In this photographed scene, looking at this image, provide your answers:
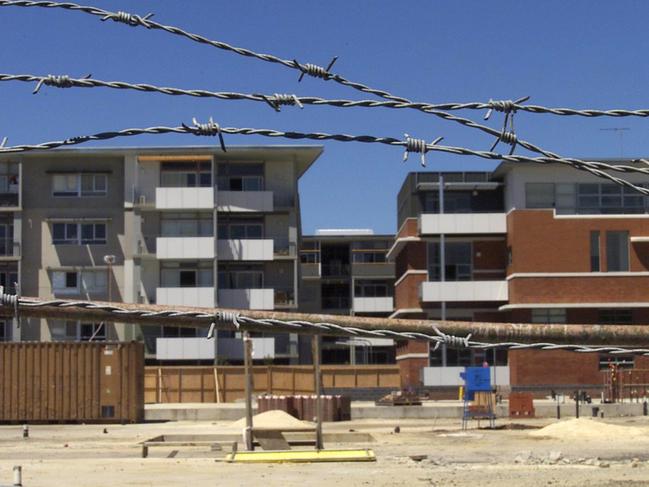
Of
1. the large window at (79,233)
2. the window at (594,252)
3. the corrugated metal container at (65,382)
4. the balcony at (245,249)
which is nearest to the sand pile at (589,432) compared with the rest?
the corrugated metal container at (65,382)

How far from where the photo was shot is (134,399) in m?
41.3

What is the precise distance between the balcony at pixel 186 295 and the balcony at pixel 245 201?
14.9 ft

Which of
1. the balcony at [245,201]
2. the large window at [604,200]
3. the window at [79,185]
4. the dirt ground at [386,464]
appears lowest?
the dirt ground at [386,464]

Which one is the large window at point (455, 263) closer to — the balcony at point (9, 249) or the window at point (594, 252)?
the window at point (594, 252)

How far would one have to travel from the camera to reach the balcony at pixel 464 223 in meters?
60.8

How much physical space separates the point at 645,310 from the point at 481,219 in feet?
30.7

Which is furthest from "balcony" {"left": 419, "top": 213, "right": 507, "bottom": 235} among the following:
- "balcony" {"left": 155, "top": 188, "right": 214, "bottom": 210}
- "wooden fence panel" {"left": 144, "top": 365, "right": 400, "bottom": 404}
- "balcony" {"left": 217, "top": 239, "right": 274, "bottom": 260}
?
"balcony" {"left": 155, "top": 188, "right": 214, "bottom": 210}

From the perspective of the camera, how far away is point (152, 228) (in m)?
64.0

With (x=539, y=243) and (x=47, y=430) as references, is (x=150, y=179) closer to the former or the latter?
(x=539, y=243)

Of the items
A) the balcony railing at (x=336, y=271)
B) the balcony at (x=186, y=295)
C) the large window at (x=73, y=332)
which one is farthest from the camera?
the balcony railing at (x=336, y=271)

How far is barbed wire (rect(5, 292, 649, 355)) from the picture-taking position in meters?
5.75

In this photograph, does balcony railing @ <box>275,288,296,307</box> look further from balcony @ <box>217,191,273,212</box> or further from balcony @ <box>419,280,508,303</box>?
balcony @ <box>419,280,508,303</box>

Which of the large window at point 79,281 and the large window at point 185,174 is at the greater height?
the large window at point 185,174

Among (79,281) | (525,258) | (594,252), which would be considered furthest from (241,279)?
(594,252)
